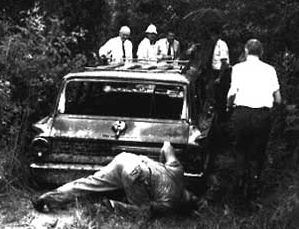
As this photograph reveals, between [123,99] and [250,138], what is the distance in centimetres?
213

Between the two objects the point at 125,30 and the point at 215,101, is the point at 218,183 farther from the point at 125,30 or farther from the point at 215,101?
the point at 125,30

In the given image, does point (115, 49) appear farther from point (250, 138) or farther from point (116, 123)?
point (250, 138)

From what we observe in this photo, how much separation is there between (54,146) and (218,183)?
199 cm

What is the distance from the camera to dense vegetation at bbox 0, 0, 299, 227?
8562 mm

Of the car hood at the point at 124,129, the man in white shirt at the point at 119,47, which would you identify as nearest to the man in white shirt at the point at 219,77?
the car hood at the point at 124,129

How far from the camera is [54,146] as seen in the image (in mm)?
7828

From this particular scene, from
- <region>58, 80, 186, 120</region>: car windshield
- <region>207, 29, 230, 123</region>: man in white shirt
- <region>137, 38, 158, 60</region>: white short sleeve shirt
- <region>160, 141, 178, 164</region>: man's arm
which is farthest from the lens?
<region>137, 38, 158, 60</region>: white short sleeve shirt

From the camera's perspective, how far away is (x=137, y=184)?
6926 mm

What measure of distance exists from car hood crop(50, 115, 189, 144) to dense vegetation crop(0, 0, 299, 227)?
92 cm

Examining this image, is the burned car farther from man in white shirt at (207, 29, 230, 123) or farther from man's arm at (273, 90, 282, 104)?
man in white shirt at (207, 29, 230, 123)

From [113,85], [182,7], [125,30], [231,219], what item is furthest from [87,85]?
[182,7]

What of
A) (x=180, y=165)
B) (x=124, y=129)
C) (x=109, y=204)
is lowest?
(x=109, y=204)

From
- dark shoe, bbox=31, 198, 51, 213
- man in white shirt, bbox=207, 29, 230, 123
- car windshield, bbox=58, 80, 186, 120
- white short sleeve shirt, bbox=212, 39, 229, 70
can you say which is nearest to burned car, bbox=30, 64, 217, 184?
car windshield, bbox=58, 80, 186, 120

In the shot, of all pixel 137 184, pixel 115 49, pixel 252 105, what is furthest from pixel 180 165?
pixel 115 49
